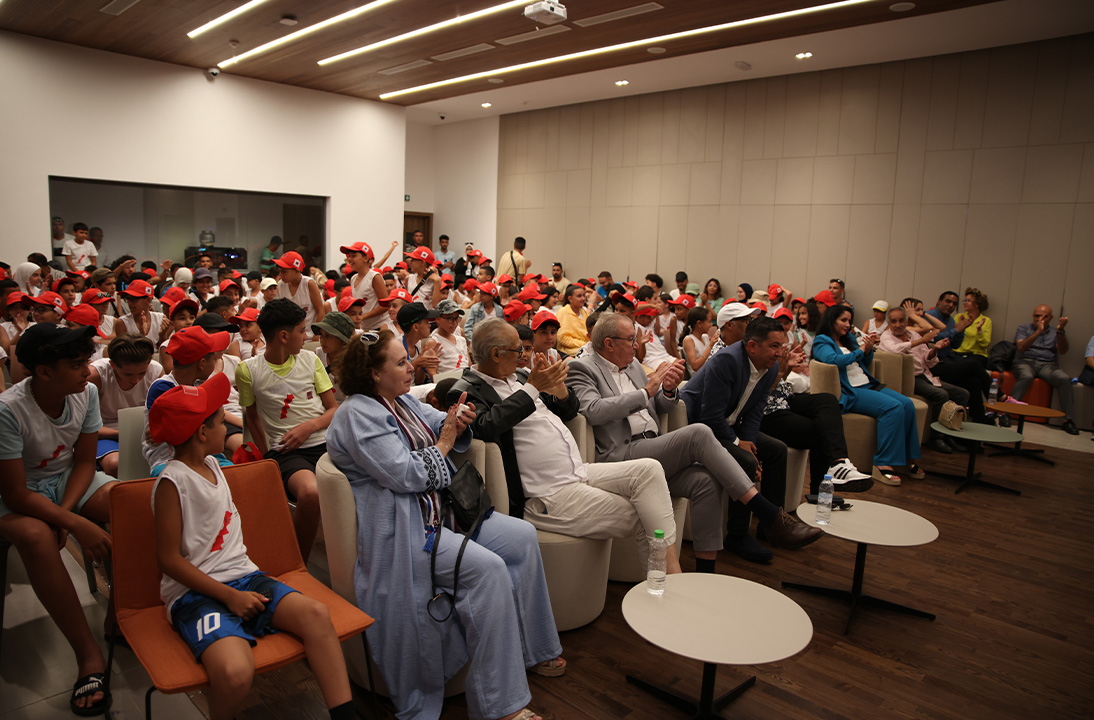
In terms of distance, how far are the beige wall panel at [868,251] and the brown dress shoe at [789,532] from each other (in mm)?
7295

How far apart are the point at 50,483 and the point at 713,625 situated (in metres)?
2.52

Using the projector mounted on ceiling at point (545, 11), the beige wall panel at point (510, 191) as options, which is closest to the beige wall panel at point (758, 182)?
the beige wall panel at point (510, 191)

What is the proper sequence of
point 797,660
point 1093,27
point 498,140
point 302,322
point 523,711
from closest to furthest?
point 523,711 → point 797,660 → point 302,322 → point 1093,27 → point 498,140

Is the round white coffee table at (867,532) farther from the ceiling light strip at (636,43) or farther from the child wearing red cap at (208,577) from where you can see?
the ceiling light strip at (636,43)

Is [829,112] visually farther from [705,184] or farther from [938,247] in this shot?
[938,247]

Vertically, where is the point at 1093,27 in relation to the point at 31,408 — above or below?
above

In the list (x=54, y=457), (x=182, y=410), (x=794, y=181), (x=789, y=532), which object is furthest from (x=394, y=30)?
(x=182, y=410)

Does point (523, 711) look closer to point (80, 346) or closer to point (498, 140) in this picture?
point (80, 346)

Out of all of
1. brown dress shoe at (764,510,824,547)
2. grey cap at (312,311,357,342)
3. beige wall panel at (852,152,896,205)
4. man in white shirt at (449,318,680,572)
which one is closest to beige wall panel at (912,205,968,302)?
beige wall panel at (852,152,896,205)

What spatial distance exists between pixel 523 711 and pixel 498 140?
13782 millimetres

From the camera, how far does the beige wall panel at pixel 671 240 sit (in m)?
12.0

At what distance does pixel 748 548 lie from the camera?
3850mm

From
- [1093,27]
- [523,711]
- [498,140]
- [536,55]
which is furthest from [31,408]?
[498,140]

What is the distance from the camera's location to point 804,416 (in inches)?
183
